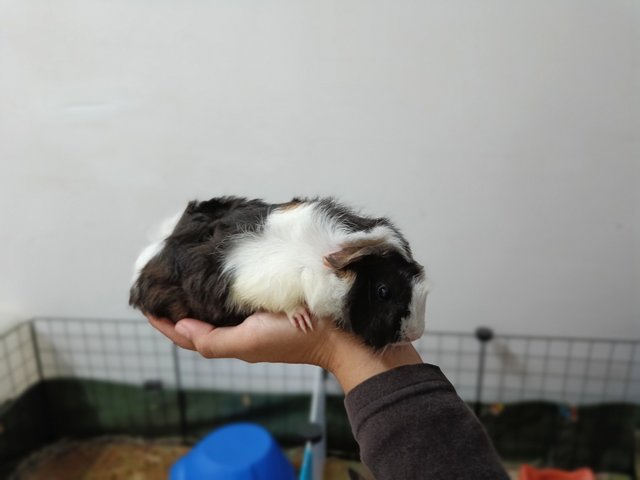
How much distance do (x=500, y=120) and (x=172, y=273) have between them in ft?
4.51

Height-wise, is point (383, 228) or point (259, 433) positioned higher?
point (383, 228)

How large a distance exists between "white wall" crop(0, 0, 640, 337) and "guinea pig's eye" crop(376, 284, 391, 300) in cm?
109

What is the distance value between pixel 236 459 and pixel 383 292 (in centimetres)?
129

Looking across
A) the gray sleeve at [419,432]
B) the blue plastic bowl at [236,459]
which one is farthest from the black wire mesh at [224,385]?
the gray sleeve at [419,432]

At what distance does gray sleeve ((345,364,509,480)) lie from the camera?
0.64 metres

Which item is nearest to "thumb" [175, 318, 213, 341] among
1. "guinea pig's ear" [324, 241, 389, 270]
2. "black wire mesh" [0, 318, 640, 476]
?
"guinea pig's ear" [324, 241, 389, 270]

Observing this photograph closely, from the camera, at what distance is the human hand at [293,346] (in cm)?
86

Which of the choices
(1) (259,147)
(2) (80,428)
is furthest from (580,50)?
(2) (80,428)

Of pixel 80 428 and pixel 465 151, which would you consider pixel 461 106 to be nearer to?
pixel 465 151

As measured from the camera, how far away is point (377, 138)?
6.11 ft

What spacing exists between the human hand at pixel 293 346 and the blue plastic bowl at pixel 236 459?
1000 mm

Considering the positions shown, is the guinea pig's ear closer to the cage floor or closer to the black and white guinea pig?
the black and white guinea pig

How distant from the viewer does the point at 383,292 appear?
88 cm

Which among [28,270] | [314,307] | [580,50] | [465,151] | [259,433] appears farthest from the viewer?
[28,270]
